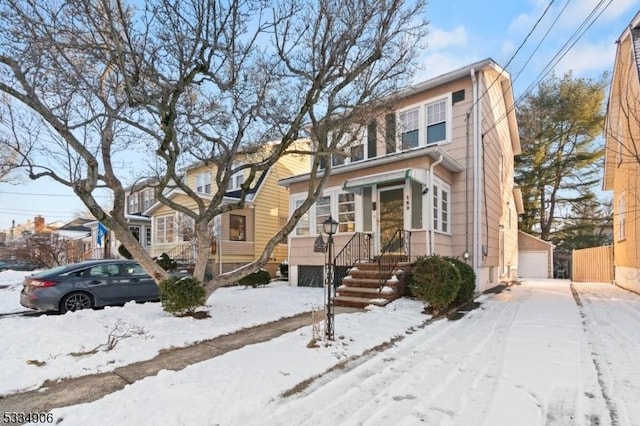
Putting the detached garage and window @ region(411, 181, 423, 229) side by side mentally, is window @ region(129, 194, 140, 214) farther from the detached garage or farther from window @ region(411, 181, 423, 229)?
the detached garage

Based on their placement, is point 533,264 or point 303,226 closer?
point 303,226

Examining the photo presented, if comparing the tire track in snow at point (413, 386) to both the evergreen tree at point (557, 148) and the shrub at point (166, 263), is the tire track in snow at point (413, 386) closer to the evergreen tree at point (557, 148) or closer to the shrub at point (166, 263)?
the shrub at point (166, 263)

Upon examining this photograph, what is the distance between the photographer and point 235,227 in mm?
17859

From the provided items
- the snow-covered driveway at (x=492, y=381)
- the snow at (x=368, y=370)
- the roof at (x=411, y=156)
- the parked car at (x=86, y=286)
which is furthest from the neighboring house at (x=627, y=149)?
the parked car at (x=86, y=286)

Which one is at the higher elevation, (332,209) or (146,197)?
(146,197)

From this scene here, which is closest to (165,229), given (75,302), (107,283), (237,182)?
(237,182)

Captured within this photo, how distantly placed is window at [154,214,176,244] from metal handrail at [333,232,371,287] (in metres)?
11.2

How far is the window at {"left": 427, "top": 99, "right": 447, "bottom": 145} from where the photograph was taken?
12.0 meters

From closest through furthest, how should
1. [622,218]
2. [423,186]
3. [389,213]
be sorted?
[423,186]
[389,213]
[622,218]

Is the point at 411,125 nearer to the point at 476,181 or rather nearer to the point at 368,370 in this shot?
the point at 476,181

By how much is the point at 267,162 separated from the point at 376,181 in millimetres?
3545

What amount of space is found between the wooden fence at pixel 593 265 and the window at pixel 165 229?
829 inches

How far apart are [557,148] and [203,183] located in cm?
2303

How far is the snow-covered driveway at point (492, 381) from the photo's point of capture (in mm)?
3260
